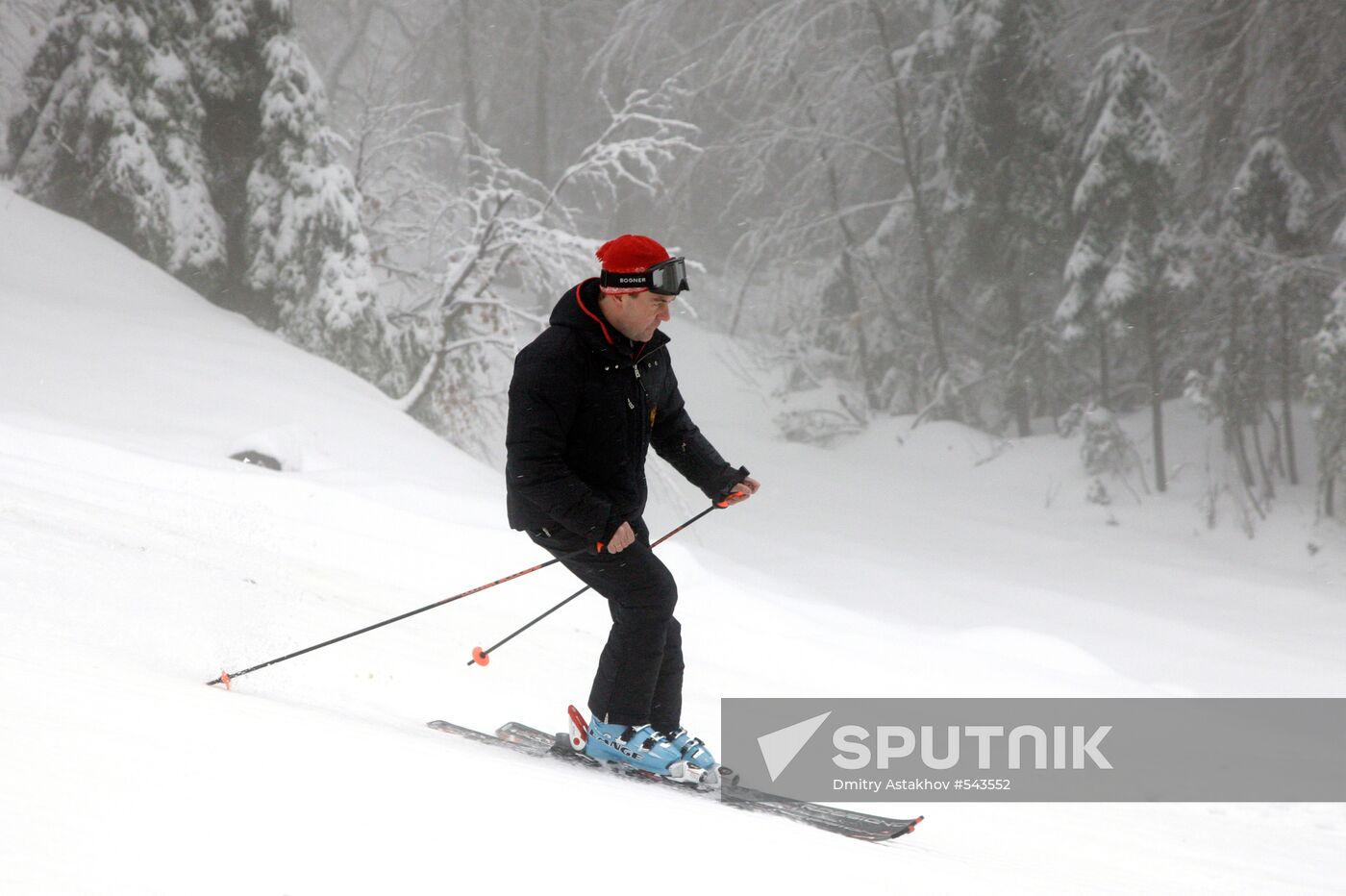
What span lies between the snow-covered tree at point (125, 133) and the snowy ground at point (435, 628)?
1.55 feet

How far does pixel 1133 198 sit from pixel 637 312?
47.8ft

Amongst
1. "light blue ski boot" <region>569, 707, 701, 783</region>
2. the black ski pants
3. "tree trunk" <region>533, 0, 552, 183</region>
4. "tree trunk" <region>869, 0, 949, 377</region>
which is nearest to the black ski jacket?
the black ski pants

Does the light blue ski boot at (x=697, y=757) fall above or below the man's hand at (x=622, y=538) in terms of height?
below

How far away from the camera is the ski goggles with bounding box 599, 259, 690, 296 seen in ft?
11.5

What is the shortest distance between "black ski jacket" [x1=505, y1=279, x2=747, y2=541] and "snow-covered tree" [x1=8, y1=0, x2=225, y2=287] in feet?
35.9

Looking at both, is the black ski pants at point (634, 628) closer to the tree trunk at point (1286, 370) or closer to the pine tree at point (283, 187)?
the pine tree at point (283, 187)

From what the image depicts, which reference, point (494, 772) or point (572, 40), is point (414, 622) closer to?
point (494, 772)

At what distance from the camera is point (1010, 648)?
8.32m

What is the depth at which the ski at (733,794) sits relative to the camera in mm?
3600

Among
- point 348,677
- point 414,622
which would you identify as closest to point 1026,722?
point 414,622

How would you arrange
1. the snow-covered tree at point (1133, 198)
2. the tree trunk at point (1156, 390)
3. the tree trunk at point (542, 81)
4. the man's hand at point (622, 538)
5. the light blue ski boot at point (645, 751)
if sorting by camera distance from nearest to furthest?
1. the man's hand at point (622, 538)
2. the light blue ski boot at point (645, 751)
3. the snow-covered tree at point (1133, 198)
4. the tree trunk at point (1156, 390)
5. the tree trunk at point (542, 81)

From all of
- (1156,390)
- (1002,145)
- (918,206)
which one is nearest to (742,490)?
(1156,390)

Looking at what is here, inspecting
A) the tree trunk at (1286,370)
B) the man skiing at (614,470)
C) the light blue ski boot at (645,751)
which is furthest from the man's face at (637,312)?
the tree trunk at (1286,370)

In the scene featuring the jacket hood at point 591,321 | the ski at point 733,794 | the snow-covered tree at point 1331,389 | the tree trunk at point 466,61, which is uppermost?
the tree trunk at point 466,61
